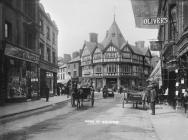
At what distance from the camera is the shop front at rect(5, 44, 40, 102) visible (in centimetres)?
2080

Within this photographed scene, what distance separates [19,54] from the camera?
21188mm

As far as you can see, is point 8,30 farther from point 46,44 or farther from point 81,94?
point 46,44

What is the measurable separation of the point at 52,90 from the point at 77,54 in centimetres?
4518

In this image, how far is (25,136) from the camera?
850 centimetres

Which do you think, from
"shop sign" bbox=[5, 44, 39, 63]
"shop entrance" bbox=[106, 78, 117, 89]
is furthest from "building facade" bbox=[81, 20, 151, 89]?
"shop sign" bbox=[5, 44, 39, 63]

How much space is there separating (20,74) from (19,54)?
8.59 feet

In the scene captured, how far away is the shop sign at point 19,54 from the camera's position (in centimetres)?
1967

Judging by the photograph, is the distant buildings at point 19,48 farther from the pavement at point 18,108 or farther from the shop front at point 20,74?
the pavement at point 18,108

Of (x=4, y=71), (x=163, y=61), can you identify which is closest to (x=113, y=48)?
(x=163, y=61)

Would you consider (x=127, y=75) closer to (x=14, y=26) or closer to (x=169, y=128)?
(x=14, y=26)

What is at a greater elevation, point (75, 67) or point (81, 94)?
point (75, 67)

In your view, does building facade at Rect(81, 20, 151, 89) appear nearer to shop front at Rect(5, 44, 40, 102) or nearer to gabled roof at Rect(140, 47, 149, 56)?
gabled roof at Rect(140, 47, 149, 56)

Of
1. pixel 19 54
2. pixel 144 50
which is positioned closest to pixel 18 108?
pixel 19 54

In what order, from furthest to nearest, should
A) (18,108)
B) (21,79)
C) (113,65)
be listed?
(113,65) < (21,79) < (18,108)
